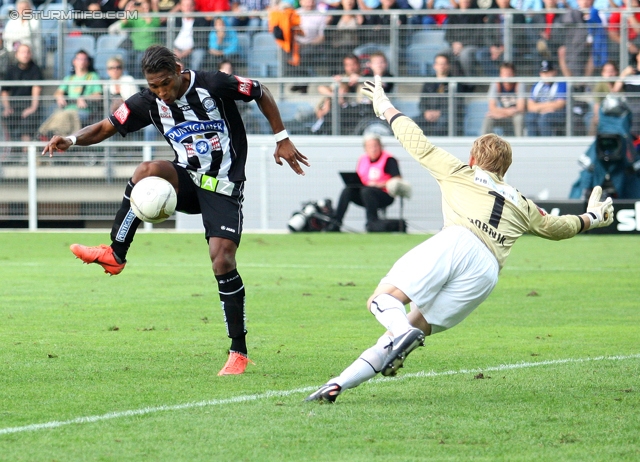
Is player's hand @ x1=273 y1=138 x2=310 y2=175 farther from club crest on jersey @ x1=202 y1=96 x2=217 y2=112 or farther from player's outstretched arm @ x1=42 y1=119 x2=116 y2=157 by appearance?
player's outstretched arm @ x1=42 y1=119 x2=116 y2=157

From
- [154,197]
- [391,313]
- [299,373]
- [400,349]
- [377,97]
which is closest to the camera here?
[400,349]

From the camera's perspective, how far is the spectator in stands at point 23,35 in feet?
74.2

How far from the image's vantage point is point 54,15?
2348 cm

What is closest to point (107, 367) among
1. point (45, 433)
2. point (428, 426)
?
point (45, 433)

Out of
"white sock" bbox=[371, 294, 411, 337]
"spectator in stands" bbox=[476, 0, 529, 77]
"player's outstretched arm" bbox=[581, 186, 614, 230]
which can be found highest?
"spectator in stands" bbox=[476, 0, 529, 77]

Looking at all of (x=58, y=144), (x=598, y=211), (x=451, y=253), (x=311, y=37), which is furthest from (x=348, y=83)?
(x=451, y=253)

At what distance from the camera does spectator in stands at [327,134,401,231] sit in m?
19.0

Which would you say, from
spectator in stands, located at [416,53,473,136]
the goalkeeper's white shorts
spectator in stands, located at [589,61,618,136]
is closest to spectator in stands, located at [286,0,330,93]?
spectator in stands, located at [416,53,473,136]

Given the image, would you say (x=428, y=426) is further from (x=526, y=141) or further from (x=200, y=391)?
(x=526, y=141)

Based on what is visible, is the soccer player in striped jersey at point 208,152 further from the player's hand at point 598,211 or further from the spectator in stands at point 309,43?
the spectator in stands at point 309,43

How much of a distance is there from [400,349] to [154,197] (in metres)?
2.45

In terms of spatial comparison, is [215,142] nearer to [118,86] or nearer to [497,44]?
[118,86]

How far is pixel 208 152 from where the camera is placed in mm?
6988

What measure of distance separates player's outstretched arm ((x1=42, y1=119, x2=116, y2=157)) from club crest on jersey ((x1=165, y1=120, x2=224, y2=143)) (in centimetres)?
49
